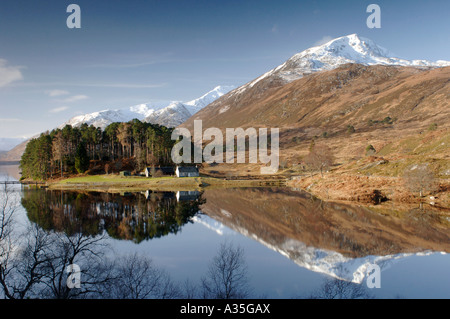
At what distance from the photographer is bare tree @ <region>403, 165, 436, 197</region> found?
58.1m

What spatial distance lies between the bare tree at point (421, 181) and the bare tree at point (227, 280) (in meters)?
44.7

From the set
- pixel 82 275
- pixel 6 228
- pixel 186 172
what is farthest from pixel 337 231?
pixel 186 172

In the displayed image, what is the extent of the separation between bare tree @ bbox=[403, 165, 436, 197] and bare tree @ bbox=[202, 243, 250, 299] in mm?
44708

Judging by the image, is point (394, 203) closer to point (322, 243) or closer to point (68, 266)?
point (322, 243)

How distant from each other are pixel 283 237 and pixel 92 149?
360ft

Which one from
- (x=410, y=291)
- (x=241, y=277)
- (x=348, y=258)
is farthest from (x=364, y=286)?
(x=241, y=277)

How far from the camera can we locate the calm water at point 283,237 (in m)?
25.2

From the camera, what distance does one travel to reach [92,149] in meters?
129

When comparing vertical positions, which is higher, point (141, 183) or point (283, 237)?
point (141, 183)

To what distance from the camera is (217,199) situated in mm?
71438

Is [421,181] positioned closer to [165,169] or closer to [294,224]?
[294,224]

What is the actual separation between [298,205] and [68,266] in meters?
44.6

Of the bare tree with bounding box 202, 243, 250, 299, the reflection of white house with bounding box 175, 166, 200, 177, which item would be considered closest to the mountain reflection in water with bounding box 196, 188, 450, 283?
the bare tree with bounding box 202, 243, 250, 299
